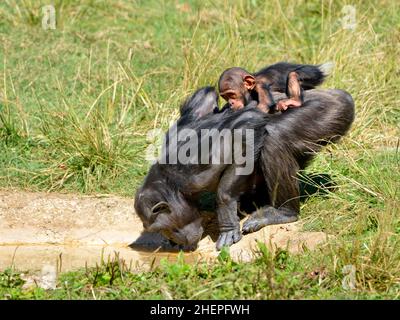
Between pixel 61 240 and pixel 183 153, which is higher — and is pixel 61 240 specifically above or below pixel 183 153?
below

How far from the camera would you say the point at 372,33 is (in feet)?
32.2

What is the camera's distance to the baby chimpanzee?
7.38m

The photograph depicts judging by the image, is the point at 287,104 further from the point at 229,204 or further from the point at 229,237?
the point at 229,237

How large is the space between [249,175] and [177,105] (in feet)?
6.54

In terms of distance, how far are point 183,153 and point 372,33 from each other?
3459 millimetres

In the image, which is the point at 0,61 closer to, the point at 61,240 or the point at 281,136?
the point at 61,240

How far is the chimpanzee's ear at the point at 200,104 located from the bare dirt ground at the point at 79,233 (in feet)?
3.42

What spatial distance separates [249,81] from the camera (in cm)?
742

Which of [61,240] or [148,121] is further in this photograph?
[148,121]

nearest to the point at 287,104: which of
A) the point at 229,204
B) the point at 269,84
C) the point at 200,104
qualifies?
the point at 269,84

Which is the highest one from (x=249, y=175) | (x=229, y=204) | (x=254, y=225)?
(x=249, y=175)

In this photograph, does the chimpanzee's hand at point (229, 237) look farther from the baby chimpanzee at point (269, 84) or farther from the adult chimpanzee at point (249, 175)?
the baby chimpanzee at point (269, 84)

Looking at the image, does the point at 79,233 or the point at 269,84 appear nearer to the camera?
the point at 269,84
